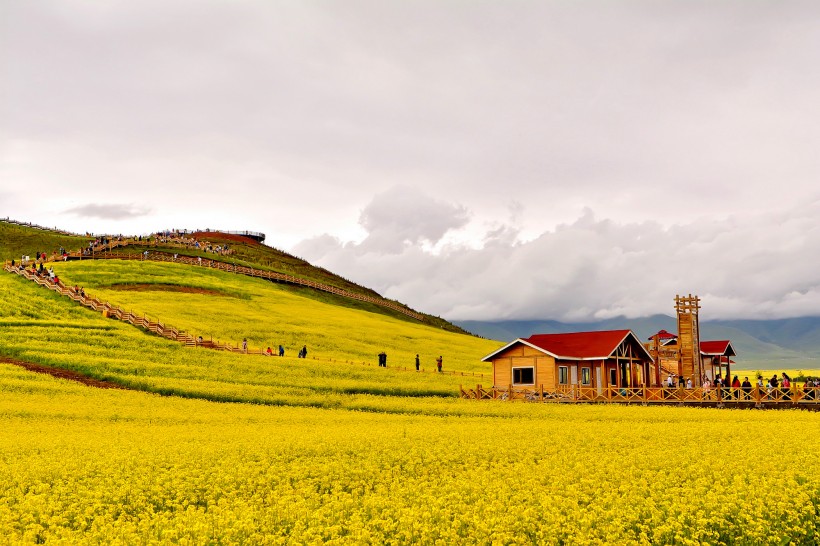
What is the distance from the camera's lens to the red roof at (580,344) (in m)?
57.3

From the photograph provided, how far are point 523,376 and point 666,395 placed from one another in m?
12.0

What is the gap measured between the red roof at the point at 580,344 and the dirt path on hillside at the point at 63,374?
31.2 m

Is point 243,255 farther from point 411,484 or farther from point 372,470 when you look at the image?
point 411,484

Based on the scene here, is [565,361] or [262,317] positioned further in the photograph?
[262,317]

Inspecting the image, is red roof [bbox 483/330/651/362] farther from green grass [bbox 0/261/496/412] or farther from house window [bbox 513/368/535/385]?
green grass [bbox 0/261/496/412]

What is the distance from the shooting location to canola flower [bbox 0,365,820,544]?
14.6 m

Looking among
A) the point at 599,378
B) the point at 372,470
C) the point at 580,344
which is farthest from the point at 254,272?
the point at 372,470

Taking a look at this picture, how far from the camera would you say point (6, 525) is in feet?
49.5

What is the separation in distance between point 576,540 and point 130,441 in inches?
791

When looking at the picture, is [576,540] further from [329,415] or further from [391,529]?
[329,415]

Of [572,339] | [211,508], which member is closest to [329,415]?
[211,508]

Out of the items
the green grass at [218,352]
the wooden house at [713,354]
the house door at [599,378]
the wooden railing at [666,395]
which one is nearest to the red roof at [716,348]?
the wooden house at [713,354]

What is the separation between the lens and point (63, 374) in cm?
4909

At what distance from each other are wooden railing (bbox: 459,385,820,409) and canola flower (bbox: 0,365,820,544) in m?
16.1
